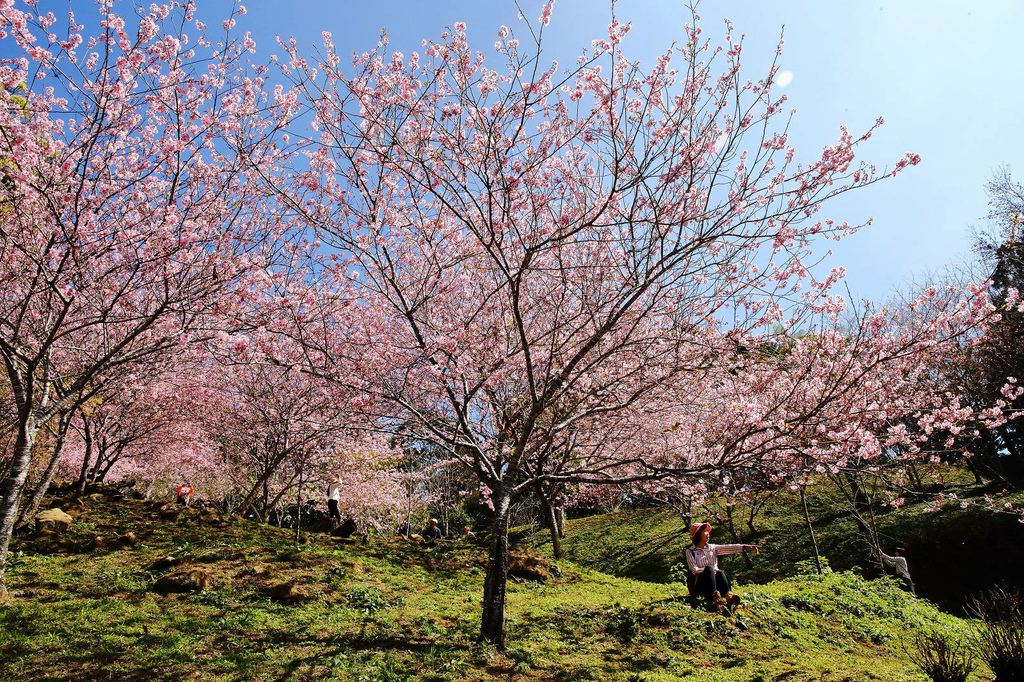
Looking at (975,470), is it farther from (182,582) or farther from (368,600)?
(182,582)

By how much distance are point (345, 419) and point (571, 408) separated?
10.4 feet

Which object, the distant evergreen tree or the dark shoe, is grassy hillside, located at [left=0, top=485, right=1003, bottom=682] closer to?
the dark shoe

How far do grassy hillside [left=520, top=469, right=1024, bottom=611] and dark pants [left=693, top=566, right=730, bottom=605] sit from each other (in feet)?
17.4

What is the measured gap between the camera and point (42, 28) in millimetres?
5402

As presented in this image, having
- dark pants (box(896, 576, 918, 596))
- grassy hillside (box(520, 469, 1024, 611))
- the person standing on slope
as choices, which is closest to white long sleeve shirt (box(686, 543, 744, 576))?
grassy hillside (box(520, 469, 1024, 611))

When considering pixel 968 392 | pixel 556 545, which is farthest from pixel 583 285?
pixel 968 392

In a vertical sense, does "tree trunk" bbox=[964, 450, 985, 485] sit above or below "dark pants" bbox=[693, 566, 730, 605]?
above

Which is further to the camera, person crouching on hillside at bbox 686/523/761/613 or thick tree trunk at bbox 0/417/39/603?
person crouching on hillside at bbox 686/523/761/613

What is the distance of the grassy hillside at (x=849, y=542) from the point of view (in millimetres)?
13273

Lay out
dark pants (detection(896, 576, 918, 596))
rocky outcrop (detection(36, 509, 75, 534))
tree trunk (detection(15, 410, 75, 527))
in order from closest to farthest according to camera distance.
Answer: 1. tree trunk (detection(15, 410, 75, 527))
2. rocky outcrop (detection(36, 509, 75, 534))
3. dark pants (detection(896, 576, 918, 596))

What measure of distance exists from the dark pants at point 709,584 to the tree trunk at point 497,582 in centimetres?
353

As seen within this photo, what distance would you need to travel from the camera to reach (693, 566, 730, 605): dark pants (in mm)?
7980

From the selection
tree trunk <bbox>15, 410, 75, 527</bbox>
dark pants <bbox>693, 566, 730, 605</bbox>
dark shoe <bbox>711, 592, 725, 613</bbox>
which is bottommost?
dark shoe <bbox>711, 592, 725, 613</bbox>

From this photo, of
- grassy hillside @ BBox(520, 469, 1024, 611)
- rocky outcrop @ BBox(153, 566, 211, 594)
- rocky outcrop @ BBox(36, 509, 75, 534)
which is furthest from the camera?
grassy hillside @ BBox(520, 469, 1024, 611)
